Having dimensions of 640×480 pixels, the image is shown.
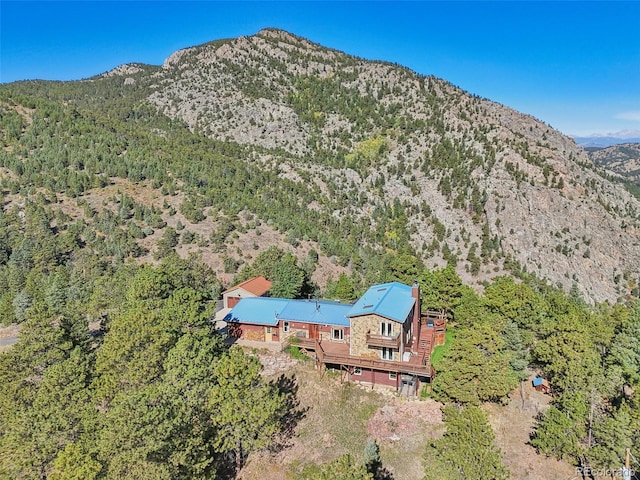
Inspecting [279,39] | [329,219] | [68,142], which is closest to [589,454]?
[329,219]

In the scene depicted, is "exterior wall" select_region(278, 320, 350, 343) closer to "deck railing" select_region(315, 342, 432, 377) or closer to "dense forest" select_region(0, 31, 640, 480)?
"deck railing" select_region(315, 342, 432, 377)

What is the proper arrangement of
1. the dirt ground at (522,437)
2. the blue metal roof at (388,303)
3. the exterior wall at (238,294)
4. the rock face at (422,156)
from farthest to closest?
the rock face at (422,156) → the exterior wall at (238,294) → the blue metal roof at (388,303) → the dirt ground at (522,437)

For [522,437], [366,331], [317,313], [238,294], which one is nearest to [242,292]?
[238,294]

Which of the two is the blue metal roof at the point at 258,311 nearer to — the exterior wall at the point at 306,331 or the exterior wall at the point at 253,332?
the exterior wall at the point at 253,332

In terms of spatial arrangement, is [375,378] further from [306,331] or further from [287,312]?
[287,312]

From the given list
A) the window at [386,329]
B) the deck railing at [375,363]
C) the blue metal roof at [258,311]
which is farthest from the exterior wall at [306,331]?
the window at [386,329]

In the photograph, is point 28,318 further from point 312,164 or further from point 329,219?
point 312,164

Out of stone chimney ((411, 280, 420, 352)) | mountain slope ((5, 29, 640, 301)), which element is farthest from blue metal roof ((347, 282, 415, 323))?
mountain slope ((5, 29, 640, 301))
